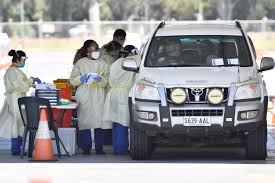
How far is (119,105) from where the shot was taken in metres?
15.7

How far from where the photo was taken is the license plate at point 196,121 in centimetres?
1430

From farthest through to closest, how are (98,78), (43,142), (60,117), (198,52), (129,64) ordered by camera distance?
(60,117)
(98,78)
(198,52)
(129,64)
(43,142)

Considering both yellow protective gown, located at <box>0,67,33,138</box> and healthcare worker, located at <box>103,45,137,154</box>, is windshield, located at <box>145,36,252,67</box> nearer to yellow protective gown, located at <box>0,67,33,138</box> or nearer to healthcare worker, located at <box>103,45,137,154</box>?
healthcare worker, located at <box>103,45,137,154</box>

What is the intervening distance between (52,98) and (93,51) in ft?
3.04

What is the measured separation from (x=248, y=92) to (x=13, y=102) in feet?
11.9

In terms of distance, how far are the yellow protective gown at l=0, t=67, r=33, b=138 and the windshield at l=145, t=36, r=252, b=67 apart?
1880 mm

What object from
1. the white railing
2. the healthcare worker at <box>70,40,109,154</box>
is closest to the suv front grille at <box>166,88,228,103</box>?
the healthcare worker at <box>70,40,109,154</box>

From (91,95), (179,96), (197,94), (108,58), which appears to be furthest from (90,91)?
(197,94)

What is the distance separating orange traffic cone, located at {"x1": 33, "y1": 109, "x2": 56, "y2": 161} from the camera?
1471 cm

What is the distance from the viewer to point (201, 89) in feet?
47.1

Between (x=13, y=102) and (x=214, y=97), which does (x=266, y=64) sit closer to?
(x=214, y=97)

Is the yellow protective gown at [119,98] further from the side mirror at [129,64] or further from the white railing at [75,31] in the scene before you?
the white railing at [75,31]
